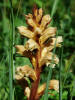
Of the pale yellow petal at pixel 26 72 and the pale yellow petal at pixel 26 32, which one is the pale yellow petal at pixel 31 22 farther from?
the pale yellow petal at pixel 26 72

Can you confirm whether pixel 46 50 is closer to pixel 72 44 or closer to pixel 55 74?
pixel 55 74

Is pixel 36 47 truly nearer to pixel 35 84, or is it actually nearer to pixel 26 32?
pixel 26 32

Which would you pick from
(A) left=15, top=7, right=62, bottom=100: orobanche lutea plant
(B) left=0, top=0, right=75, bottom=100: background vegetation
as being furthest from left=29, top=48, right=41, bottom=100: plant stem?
(B) left=0, top=0, right=75, bottom=100: background vegetation

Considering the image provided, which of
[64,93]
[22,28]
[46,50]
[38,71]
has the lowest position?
[64,93]

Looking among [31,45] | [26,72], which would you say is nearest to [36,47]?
[31,45]

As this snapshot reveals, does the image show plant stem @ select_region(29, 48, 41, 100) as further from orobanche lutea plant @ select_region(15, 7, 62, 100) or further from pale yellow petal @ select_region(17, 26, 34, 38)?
pale yellow petal @ select_region(17, 26, 34, 38)

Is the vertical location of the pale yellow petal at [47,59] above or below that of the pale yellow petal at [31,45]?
below

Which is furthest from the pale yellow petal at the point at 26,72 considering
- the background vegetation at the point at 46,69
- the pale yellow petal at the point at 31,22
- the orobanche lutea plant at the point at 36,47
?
the pale yellow petal at the point at 31,22

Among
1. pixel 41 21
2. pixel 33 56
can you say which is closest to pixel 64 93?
pixel 33 56
